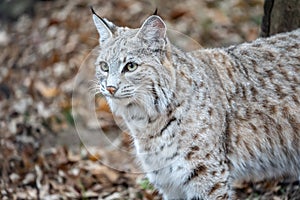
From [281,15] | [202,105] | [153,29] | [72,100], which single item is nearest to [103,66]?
[153,29]

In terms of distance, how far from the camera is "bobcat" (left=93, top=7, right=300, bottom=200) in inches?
171

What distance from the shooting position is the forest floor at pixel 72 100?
636 centimetres

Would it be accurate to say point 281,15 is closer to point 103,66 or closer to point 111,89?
point 103,66

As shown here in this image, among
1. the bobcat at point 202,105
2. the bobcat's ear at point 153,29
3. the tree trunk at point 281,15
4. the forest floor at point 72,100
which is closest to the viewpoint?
the bobcat's ear at point 153,29

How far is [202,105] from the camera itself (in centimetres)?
453

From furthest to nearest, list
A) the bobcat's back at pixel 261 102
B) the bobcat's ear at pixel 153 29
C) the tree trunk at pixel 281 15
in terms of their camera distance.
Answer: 1. the tree trunk at pixel 281 15
2. the bobcat's back at pixel 261 102
3. the bobcat's ear at pixel 153 29

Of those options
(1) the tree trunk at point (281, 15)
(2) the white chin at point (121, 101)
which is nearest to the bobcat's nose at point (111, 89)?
(2) the white chin at point (121, 101)

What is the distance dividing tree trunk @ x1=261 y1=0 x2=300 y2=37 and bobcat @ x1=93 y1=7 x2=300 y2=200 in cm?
52

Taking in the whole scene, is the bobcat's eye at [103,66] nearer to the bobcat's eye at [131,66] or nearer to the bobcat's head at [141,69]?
the bobcat's head at [141,69]

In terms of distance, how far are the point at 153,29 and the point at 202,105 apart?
657 millimetres

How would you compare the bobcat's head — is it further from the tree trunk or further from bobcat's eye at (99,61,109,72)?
the tree trunk

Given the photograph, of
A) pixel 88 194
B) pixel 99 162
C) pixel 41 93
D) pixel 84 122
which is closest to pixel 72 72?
pixel 41 93

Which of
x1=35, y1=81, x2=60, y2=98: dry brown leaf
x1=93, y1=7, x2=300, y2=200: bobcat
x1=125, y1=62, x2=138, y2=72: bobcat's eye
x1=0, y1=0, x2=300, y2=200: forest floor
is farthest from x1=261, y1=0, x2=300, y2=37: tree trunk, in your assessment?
x1=35, y1=81, x2=60, y2=98: dry brown leaf

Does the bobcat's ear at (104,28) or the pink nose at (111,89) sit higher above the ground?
the bobcat's ear at (104,28)
